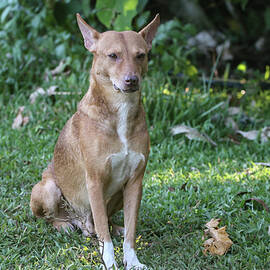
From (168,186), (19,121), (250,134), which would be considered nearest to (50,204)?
(168,186)

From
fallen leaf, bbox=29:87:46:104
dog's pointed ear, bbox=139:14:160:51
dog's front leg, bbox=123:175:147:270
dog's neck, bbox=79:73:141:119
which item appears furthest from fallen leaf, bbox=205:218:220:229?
fallen leaf, bbox=29:87:46:104

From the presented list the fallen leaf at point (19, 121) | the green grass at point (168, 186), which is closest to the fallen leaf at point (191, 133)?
the green grass at point (168, 186)

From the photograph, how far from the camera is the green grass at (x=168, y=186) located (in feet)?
11.1

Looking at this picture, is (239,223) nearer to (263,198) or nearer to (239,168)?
(263,198)

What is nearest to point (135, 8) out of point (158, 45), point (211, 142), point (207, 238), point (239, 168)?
point (158, 45)

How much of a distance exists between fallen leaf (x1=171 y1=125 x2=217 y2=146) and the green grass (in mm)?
67

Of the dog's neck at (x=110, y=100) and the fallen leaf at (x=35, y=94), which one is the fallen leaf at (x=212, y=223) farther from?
the fallen leaf at (x=35, y=94)

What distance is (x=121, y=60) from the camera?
3145 millimetres

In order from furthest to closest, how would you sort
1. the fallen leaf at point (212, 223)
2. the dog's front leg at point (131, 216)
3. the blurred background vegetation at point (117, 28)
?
the blurred background vegetation at point (117, 28)
the fallen leaf at point (212, 223)
the dog's front leg at point (131, 216)

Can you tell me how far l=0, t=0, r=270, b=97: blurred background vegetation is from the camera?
6.14m

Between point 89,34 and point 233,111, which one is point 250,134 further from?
point 89,34

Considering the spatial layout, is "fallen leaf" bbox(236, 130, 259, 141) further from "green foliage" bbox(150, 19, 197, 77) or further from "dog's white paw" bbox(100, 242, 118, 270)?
"dog's white paw" bbox(100, 242, 118, 270)

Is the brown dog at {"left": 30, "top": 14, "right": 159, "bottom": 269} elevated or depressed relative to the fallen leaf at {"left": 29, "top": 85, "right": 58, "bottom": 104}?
elevated

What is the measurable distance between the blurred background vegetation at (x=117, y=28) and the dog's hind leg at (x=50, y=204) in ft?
7.44
